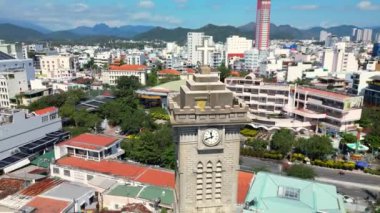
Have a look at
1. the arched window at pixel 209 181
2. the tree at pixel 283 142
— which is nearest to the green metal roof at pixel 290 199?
the arched window at pixel 209 181

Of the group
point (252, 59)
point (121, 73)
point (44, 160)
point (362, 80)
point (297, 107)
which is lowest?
point (44, 160)

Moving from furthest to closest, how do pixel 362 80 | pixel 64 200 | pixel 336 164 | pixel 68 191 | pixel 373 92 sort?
1. pixel 362 80
2. pixel 373 92
3. pixel 336 164
4. pixel 68 191
5. pixel 64 200

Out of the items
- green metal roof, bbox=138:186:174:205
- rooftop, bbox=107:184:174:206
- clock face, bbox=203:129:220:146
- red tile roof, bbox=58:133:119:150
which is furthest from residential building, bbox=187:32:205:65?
clock face, bbox=203:129:220:146

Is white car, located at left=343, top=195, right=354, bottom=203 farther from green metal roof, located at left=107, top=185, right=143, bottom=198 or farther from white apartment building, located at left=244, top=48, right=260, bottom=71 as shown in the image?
white apartment building, located at left=244, top=48, right=260, bottom=71

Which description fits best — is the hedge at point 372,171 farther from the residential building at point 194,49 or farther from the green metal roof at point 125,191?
the residential building at point 194,49

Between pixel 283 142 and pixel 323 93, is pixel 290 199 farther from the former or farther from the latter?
pixel 323 93

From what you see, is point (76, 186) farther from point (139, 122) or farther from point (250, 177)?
point (139, 122)

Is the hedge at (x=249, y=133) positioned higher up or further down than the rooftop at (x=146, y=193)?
further down

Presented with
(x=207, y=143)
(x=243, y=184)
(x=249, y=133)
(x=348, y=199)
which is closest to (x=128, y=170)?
(x=243, y=184)
